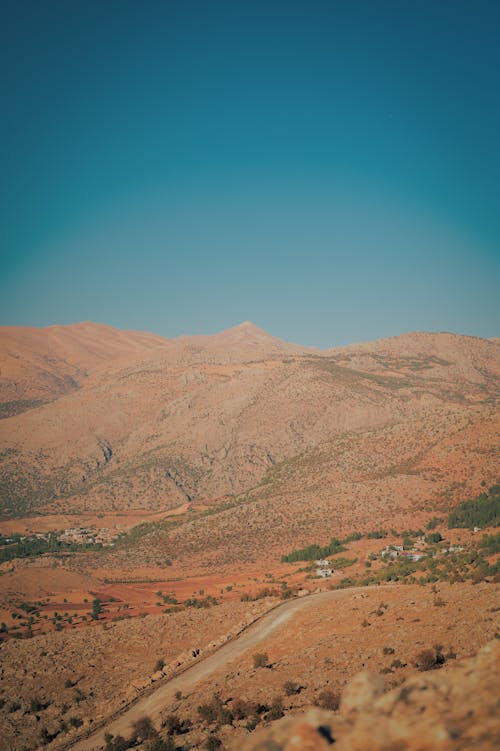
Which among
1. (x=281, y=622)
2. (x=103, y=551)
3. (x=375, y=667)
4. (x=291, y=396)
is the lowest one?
(x=103, y=551)

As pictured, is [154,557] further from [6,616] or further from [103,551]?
[6,616]

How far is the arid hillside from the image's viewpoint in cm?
7888

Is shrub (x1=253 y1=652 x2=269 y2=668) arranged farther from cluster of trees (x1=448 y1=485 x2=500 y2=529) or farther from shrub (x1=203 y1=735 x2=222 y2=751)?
cluster of trees (x1=448 y1=485 x2=500 y2=529)

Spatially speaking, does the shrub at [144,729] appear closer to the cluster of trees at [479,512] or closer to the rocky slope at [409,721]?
the rocky slope at [409,721]

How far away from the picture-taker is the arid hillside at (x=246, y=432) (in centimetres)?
7888

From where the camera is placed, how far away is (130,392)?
156 metres

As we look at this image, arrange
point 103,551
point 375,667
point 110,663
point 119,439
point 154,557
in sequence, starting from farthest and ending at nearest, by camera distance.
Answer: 1. point 119,439
2. point 103,551
3. point 154,557
4. point 110,663
5. point 375,667

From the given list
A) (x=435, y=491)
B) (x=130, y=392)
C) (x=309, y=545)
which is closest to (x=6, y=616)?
(x=309, y=545)

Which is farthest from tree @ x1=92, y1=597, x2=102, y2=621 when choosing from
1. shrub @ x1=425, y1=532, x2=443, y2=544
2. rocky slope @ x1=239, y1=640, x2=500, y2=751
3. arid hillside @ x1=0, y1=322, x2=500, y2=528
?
rocky slope @ x1=239, y1=640, x2=500, y2=751

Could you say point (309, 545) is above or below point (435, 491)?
below

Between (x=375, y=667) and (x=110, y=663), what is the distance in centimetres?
1768

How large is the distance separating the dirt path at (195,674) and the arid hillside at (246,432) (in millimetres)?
36075

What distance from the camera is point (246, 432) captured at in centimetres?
11719

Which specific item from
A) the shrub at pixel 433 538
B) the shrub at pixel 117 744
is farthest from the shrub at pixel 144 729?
the shrub at pixel 433 538
